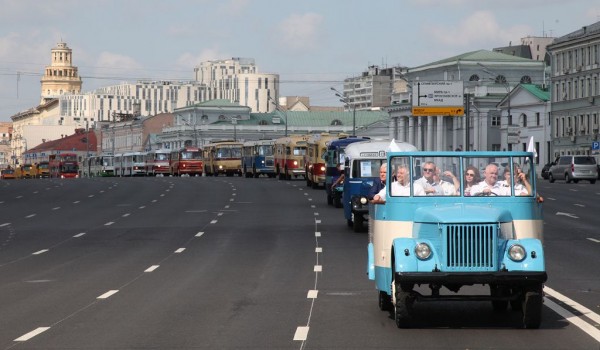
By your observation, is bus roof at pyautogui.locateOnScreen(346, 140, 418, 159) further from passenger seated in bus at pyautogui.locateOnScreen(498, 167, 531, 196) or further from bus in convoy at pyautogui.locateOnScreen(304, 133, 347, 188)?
bus in convoy at pyautogui.locateOnScreen(304, 133, 347, 188)

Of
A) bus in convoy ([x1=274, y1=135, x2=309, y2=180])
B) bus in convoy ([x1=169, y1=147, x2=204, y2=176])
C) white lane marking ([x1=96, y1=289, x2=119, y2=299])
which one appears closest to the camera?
white lane marking ([x1=96, y1=289, x2=119, y2=299])

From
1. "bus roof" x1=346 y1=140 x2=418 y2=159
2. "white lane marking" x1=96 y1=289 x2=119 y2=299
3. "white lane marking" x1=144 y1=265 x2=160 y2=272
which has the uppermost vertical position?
"bus roof" x1=346 y1=140 x2=418 y2=159

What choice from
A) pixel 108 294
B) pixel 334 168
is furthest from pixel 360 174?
pixel 108 294

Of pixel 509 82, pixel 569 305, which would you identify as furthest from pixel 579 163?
pixel 509 82

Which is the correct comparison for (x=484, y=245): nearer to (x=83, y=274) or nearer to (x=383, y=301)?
(x=383, y=301)

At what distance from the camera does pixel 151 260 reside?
27844 millimetres

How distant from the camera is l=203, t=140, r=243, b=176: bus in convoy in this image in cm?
11356

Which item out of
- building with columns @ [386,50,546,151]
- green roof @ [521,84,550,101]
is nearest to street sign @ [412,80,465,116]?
green roof @ [521,84,550,101]

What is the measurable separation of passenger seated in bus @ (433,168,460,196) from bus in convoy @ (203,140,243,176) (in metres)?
95.7

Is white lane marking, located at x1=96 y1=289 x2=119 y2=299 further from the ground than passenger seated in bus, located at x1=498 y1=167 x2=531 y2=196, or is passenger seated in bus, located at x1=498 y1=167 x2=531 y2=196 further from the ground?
passenger seated in bus, located at x1=498 y1=167 x2=531 y2=196

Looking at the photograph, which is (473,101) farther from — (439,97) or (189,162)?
(439,97)

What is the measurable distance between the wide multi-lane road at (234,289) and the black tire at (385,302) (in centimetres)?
11

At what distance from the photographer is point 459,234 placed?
14328 millimetres

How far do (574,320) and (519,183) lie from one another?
1.73 m
